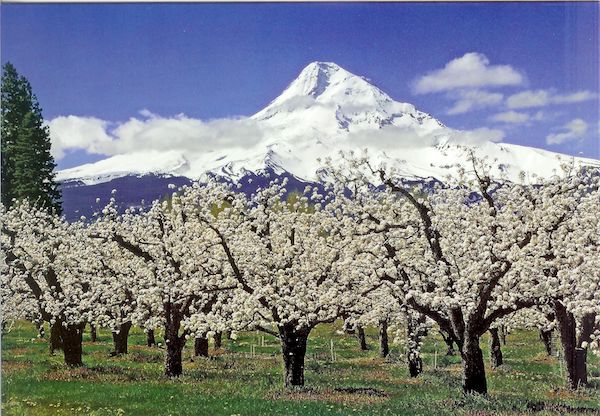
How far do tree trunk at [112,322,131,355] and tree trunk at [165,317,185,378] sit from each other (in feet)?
2.23

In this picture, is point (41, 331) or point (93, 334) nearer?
point (41, 331)

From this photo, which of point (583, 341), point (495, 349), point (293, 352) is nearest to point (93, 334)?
point (293, 352)

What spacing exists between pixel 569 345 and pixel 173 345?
5.13 m

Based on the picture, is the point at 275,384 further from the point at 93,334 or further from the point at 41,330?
the point at 41,330

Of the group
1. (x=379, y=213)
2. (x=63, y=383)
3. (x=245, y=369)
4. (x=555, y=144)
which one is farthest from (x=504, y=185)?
(x=63, y=383)

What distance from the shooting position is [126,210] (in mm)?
9977

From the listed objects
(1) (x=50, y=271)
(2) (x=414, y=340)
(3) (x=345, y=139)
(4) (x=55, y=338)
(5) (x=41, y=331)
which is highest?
(3) (x=345, y=139)

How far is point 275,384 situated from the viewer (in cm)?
959

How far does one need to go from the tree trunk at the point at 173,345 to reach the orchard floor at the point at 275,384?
123 millimetres

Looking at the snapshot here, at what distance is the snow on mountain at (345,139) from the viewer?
358 inches

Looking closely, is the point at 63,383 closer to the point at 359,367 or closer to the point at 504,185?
the point at 359,367

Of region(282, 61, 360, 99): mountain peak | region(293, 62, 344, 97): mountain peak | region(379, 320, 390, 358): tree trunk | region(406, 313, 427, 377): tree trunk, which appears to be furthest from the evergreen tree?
region(406, 313, 427, 377): tree trunk

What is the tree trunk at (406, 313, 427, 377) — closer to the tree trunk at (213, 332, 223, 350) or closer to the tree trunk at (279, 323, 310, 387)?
the tree trunk at (279, 323, 310, 387)

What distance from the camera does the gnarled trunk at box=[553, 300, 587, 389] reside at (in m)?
9.20
